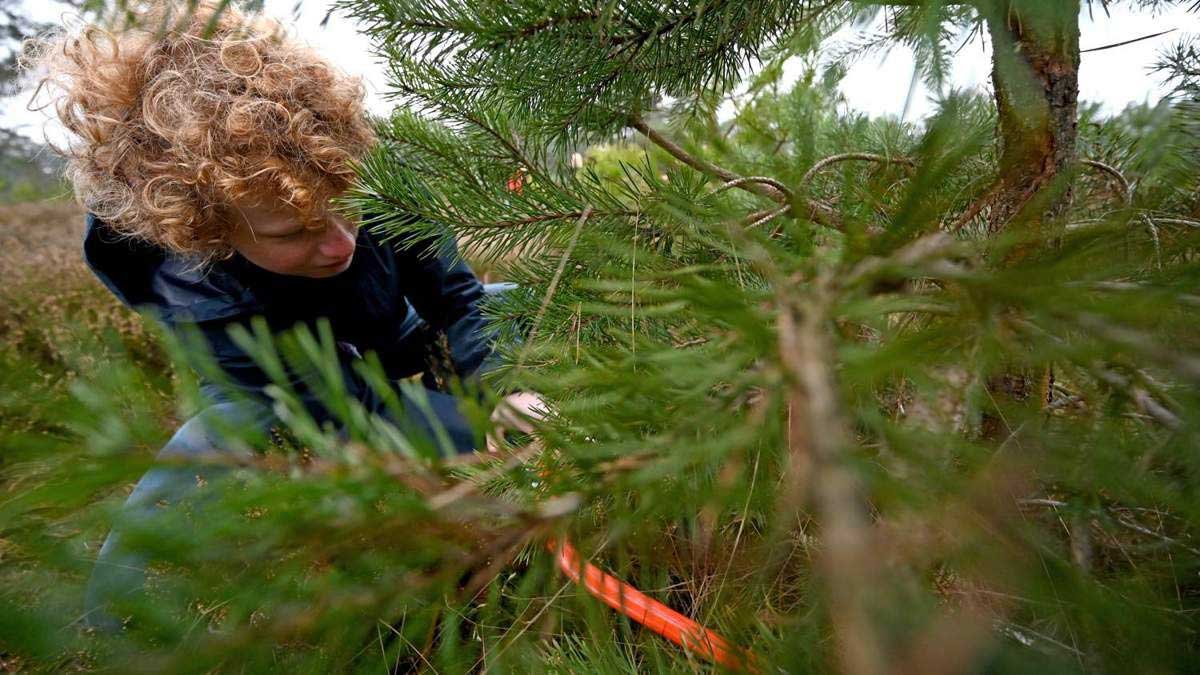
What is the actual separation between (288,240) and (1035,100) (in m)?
1.08

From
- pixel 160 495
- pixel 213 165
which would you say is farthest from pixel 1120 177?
pixel 213 165

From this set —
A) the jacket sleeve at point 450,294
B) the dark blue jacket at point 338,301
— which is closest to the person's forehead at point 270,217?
the dark blue jacket at point 338,301

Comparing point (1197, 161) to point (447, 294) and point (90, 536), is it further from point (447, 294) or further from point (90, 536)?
point (447, 294)

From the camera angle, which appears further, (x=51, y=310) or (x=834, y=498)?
(x=51, y=310)

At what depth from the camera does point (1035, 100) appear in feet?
1.61

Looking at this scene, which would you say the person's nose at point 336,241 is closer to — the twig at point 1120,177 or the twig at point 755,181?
the twig at point 755,181

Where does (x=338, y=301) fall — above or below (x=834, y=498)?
below

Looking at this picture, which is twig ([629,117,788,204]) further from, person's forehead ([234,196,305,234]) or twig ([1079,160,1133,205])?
person's forehead ([234,196,305,234])

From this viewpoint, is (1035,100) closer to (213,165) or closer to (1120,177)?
(1120,177)

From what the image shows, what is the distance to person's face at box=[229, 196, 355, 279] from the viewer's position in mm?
983

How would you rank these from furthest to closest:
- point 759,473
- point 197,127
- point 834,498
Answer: point 197,127 < point 759,473 < point 834,498

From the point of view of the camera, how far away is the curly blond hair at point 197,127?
3.04 ft

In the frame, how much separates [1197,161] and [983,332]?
0.61m

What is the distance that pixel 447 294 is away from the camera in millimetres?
1439
